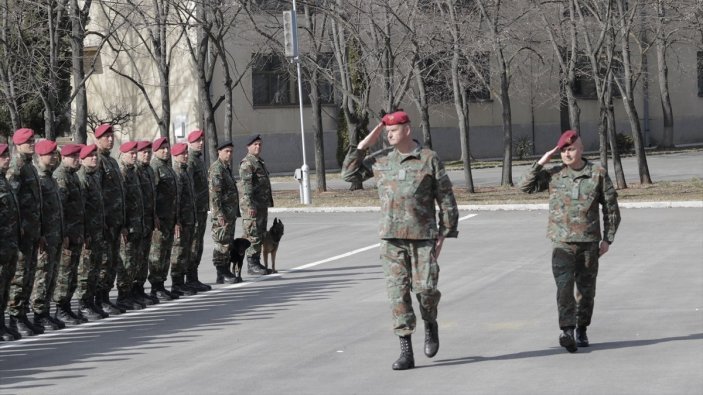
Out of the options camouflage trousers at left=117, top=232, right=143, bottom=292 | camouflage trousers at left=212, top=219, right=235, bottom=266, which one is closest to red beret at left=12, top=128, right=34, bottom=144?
camouflage trousers at left=117, top=232, right=143, bottom=292

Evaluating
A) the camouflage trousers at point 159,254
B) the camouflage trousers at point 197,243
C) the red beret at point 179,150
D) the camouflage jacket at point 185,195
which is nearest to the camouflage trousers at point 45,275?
the camouflage trousers at point 159,254

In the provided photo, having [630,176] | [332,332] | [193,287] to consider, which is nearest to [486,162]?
[630,176]

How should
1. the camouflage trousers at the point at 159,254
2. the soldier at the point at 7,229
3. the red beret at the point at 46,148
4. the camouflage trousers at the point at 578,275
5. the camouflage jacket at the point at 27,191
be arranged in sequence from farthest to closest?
1. the camouflage trousers at the point at 159,254
2. the red beret at the point at 46,148
3. the camouflage jacket at the point at 27,191
4. the soldier at the point at 7,229
5. the camouflage trousers at the point at 578,275

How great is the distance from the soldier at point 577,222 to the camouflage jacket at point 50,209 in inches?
189

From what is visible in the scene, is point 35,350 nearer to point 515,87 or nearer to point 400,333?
point 400,333

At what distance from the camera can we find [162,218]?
1517 centimetres

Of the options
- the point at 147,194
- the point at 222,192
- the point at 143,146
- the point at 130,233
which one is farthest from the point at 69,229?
the point at 222,192

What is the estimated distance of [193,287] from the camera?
15977mm

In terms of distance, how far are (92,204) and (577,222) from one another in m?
5.45

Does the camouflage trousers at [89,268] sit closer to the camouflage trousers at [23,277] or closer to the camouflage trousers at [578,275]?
the camouflage trousers at [23,277]

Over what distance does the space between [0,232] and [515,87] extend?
44631mm

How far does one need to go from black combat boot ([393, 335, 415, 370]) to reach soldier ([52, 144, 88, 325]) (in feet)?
15.5

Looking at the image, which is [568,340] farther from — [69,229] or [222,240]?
[222,240]

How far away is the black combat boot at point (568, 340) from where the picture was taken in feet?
33.9
